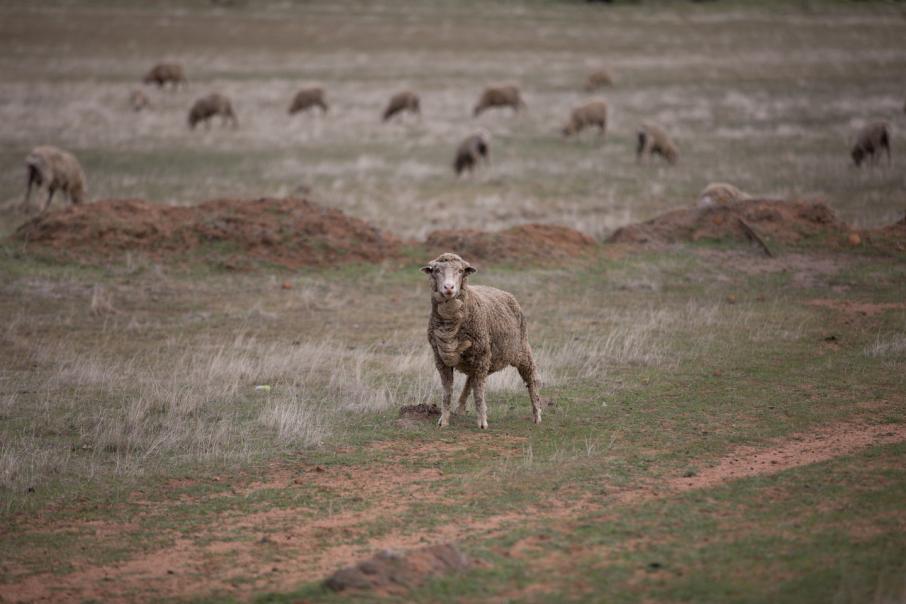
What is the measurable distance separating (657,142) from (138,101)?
2555 centimetres

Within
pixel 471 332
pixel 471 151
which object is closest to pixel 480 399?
pixel 471 332

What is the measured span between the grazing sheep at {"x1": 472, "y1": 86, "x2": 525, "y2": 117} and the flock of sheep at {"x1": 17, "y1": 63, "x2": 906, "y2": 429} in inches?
1.9

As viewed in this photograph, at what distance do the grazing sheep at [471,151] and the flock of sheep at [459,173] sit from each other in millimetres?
32

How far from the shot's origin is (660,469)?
9281 millimetres

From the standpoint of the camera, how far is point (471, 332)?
10359 mm

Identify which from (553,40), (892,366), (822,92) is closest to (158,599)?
(892,366)

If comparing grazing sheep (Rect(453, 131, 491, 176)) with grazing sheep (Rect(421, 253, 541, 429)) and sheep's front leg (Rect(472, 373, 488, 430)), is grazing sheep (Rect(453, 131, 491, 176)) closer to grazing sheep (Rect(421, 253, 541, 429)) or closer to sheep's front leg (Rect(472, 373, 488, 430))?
grazing sheep (Rect(421, 253, 541, 429))

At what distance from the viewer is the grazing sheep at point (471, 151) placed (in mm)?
30266

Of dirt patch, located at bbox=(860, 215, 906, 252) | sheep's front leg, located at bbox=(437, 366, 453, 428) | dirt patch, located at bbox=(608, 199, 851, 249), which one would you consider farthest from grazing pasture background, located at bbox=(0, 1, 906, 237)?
sheep's front leg, located at bbox=(437, 366, 453, 428)

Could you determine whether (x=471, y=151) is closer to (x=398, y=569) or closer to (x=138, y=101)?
(x=138, y=101)

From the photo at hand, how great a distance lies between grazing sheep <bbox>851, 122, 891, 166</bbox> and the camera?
29.1 metres

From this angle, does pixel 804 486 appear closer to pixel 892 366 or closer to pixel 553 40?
pixel 892 366

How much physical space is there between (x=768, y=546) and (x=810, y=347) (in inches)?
293

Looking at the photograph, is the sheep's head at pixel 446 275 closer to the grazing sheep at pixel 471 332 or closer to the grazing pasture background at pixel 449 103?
the grazing sheep at pixel 471 332
